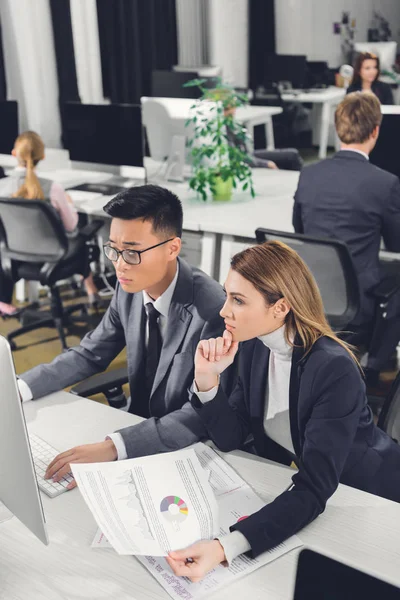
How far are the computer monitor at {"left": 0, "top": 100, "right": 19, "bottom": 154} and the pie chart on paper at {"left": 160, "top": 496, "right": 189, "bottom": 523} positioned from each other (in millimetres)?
3756

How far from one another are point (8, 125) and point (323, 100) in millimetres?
4276

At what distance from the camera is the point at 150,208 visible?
178 cm

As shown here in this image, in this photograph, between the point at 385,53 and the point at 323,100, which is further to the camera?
the point at 385,53

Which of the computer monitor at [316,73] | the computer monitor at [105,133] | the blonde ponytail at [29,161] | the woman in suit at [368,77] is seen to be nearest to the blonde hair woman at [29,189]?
the blonde ponytail at [29,161]

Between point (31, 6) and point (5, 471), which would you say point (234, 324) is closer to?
point (5, 471)

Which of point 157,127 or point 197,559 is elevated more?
point 157,127

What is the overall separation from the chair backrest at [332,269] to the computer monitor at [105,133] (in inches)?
63.7

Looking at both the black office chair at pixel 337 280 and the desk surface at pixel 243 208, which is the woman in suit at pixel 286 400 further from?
the desk surface at pixel 243 208

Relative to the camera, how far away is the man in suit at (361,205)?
281 cm

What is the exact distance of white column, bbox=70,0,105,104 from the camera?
6219 mm

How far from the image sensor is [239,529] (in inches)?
49.7

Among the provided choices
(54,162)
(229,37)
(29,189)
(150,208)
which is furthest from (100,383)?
(229,37)

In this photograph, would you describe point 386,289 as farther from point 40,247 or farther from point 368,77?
point 368,77

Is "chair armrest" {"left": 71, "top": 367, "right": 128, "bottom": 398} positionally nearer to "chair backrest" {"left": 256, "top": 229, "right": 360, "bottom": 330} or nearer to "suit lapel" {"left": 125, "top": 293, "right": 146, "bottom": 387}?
"suit lapel" {"left": 125, "top": 293, "right": 146, "bottom": 387}
